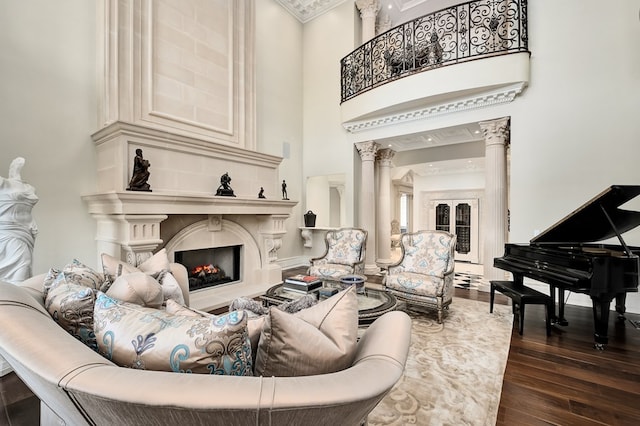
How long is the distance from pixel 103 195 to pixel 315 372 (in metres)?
3.26

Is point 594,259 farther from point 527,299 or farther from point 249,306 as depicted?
point 249,306

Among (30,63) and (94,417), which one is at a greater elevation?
(30,63)

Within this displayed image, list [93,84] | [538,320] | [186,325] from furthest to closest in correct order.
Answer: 1. [93,84]
2. [538,320]
3. [186,325]

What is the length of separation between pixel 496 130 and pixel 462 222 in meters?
4.02

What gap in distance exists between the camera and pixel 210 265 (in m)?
4.51

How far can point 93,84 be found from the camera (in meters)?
3.48

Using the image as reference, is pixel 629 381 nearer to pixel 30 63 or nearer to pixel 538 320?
pixel 538 320

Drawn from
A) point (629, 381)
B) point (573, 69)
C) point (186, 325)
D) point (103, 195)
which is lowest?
point (629, 381)

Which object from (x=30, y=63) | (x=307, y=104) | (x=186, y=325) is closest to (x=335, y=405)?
(x=186, y=325)

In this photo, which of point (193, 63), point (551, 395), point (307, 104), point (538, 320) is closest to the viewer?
point (551, 395)

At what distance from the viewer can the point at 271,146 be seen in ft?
19.7

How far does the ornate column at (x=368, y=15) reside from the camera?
6.00 metres

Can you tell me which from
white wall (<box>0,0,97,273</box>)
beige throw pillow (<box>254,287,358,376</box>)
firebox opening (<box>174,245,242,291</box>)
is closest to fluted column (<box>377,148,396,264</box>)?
firebox opening (<box>174,245,242,291</box>)

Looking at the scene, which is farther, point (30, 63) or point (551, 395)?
point (30, 63)
